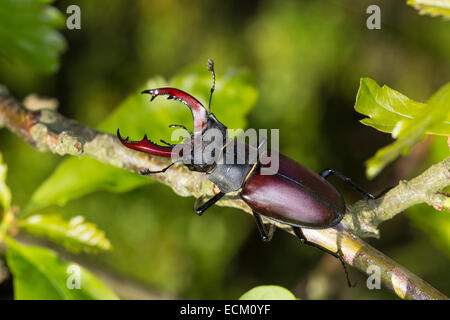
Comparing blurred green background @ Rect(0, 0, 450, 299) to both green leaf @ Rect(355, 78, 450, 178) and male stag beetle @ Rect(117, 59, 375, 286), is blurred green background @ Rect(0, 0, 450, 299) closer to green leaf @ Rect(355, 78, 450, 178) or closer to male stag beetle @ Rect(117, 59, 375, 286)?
male stag beetle @ Rect(117, 59, 375, 286)

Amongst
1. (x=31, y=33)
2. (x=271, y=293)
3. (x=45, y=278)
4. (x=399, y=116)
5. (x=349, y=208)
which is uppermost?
(x=31, y=33)

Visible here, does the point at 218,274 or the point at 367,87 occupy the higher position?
the point at 367,87

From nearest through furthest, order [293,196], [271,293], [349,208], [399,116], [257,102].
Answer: [399,116], [271,293], [349,208], [293,196], [257,102]

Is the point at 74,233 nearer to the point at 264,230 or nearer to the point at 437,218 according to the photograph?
the point at 264,230

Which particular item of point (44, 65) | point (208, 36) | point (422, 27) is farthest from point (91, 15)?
point (422, 27)

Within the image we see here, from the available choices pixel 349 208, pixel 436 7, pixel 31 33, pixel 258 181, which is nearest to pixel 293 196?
pixel 258 181

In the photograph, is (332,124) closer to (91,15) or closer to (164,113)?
(164,113)

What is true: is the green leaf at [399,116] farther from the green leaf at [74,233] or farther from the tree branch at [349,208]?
the green leaf at [74,233]
